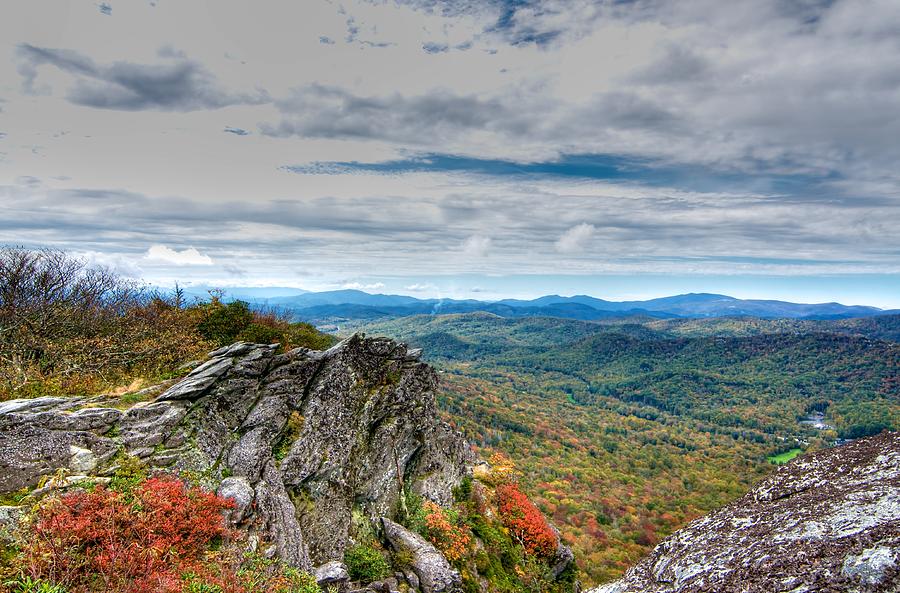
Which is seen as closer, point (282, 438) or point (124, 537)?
point (124, 537)

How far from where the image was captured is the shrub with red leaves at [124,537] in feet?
34.1

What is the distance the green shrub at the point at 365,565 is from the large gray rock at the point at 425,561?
154cm

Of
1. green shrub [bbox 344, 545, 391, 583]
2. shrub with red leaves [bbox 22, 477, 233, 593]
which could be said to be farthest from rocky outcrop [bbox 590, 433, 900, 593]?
green shrub [bbox 344, 545, 391, 583]

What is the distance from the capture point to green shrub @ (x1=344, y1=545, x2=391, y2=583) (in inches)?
840

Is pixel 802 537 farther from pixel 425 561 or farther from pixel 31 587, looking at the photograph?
pixel 425 561

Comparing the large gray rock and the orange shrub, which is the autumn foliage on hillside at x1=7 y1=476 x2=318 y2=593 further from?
the orange shrub

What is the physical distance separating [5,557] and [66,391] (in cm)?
1060

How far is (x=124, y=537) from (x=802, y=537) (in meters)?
16.2

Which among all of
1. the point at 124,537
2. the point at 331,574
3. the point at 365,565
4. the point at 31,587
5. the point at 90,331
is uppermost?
the point at 90,331

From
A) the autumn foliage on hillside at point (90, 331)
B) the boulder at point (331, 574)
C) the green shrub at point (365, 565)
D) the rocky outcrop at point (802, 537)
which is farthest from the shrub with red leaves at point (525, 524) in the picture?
the rocky outcrop at point (802, 537)

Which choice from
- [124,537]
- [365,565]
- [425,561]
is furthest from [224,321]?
[425,561]

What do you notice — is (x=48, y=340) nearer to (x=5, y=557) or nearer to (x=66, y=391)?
(x=66, y=391)

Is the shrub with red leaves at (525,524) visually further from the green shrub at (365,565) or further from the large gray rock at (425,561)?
the green shrub at (365,565)

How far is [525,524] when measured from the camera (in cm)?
3219
